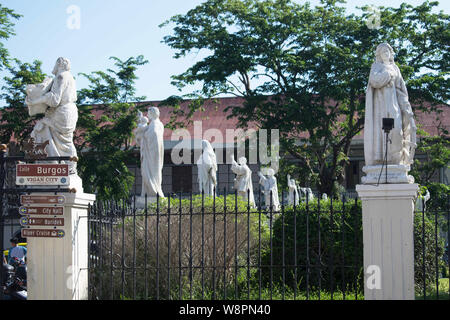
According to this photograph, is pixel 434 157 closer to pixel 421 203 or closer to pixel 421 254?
pixel 421 203

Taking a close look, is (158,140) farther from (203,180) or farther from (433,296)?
(433,296)

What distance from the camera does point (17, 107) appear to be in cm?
2409

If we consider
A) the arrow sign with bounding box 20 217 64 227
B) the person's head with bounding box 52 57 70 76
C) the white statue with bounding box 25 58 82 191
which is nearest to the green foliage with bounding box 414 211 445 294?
the arrow sign with bounding box 20 217 64 227

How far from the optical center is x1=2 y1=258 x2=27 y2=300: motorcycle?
10.0 m

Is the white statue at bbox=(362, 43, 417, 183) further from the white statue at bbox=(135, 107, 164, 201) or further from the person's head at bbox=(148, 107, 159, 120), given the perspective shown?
the person's head at bbox=(148, 107, 159, 120)

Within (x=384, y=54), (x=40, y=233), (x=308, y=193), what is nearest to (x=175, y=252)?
(x=40, y=233)

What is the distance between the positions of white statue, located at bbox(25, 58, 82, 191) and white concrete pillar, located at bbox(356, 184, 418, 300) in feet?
12.4

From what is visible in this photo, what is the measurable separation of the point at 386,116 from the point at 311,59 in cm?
1688

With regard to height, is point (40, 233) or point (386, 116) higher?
point (386, 116)

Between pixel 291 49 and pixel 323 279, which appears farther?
pixel 291 49

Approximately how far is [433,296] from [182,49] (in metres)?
19.7

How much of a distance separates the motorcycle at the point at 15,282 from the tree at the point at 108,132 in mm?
12740

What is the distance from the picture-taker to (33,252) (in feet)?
26.8
